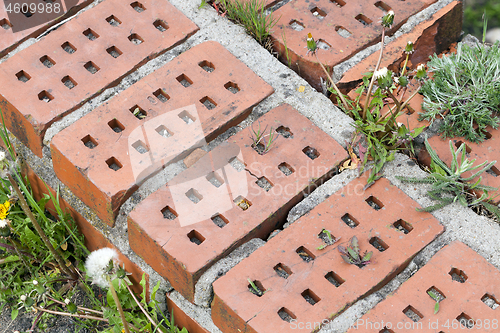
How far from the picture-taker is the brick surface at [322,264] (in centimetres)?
175

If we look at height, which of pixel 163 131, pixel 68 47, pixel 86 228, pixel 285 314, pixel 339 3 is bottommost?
pixel 86 228

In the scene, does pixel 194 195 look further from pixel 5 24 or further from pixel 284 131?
pixel 5 24

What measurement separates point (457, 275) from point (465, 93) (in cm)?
69

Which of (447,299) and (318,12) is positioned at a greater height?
(318,12)

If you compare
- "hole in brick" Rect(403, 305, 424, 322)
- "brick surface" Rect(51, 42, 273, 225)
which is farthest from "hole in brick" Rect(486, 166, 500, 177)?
"brick surface" Rect(51, 42, 273, 225)

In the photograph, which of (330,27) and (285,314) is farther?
(330,27)

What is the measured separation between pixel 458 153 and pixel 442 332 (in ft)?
2.16

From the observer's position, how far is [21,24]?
7.98 feet

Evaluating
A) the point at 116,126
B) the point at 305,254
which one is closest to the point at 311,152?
the point at 305,254

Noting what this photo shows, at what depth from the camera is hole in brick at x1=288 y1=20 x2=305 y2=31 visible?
2.38 metres

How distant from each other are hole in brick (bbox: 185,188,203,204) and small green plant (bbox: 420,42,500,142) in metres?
0.87

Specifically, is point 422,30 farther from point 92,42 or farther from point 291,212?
point 92,42

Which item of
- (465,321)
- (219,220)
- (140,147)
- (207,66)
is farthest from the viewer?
(207,66)

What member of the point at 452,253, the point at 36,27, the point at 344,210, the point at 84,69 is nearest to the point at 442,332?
the point at 452,253
